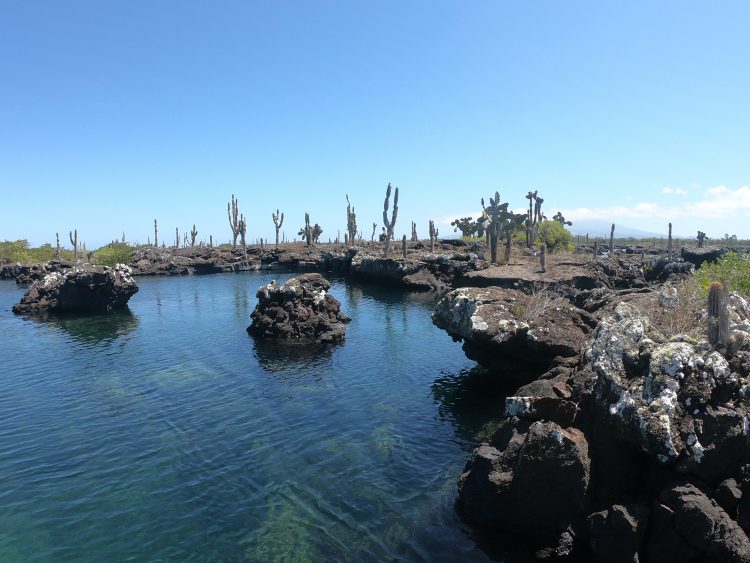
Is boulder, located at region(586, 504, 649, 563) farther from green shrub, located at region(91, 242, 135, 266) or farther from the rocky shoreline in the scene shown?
green shrub, located at region(91, 242, 135, 266)

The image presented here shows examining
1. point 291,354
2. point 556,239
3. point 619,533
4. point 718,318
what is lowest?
point 291,354

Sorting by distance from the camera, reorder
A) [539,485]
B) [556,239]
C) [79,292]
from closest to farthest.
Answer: [539,485] → [79,292] → [556,239]

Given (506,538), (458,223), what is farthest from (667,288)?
(458,223)

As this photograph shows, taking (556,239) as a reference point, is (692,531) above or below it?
below

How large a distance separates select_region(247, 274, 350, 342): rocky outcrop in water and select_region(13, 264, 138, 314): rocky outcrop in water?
777 inches

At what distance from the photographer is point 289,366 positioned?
86.2ft

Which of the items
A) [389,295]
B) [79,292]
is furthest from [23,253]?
[389,295]

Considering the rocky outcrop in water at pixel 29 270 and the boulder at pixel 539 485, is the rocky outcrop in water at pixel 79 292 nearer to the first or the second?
the rocky outcrop in water at pixel 29 270

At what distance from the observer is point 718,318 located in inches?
432

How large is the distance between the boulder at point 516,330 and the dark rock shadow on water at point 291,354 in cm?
809

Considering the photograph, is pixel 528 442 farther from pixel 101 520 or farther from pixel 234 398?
pixel 234 398

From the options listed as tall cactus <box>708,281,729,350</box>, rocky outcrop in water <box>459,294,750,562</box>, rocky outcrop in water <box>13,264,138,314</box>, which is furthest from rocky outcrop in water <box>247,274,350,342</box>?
tall cactus <box>708,281,729,350</box>

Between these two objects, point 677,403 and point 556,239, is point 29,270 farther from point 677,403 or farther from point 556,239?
point 677,403

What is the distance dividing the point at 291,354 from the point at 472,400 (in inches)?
472
